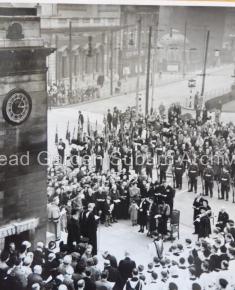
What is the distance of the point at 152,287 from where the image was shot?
5.44 meters

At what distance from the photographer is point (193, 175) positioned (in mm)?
7590

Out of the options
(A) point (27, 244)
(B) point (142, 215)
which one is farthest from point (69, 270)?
(B) point (142, 215)

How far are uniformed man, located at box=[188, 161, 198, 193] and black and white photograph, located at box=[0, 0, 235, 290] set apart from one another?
0.02 meters

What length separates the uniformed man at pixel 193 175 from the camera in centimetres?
760

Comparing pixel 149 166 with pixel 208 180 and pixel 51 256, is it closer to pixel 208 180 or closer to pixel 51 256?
pixel 208 180

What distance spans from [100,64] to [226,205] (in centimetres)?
235

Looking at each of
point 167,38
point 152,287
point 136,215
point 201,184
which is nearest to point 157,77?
point 167,38

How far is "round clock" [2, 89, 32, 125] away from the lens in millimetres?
5602

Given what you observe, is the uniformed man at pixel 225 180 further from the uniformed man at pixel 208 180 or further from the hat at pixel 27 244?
the hat at pixel 27 244

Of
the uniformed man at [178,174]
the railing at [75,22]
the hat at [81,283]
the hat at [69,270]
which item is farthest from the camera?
the uniformed man at [178,174]

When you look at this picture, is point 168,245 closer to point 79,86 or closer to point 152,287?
point 152,287

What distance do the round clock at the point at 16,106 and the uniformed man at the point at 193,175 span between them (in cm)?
271

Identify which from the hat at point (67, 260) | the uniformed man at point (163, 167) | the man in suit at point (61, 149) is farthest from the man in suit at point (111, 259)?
Result: the uniformed man at point (163, 167)

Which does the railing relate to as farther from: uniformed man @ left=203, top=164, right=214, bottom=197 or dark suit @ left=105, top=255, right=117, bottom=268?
uniformed man @ left=203, top=164, right=214, bottom=197
